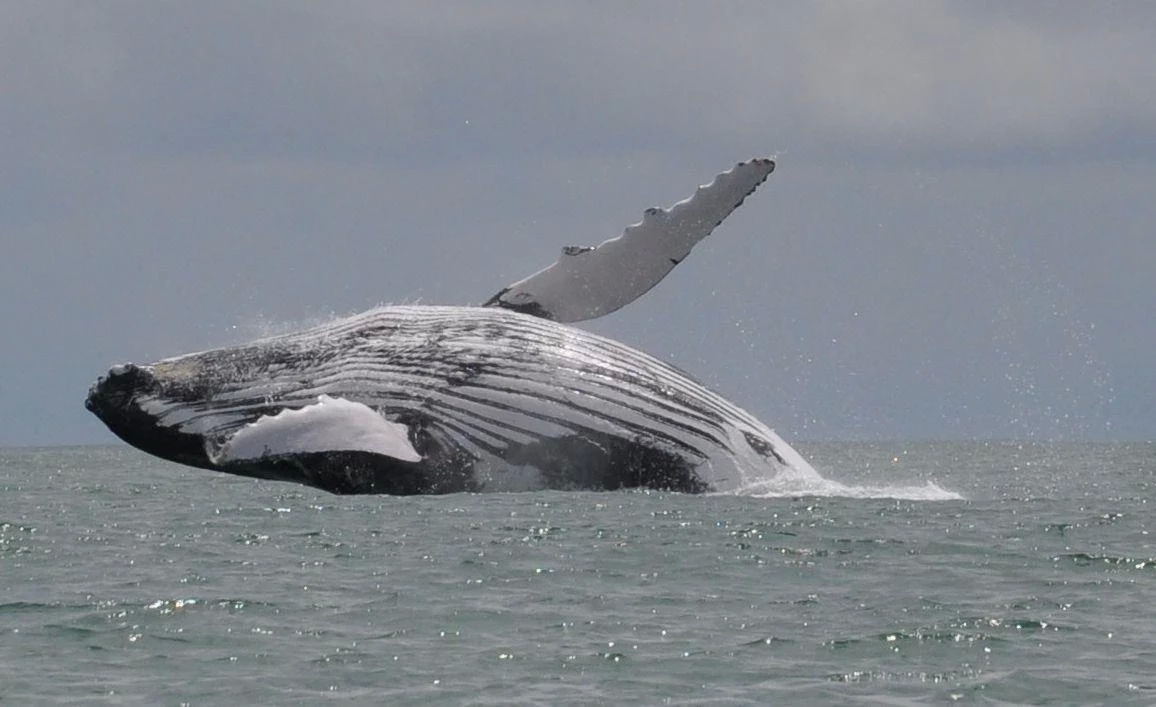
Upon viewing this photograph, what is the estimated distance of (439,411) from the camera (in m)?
15.1

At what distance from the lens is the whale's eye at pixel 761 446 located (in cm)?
1639

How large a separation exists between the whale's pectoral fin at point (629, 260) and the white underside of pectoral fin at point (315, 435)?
323cm

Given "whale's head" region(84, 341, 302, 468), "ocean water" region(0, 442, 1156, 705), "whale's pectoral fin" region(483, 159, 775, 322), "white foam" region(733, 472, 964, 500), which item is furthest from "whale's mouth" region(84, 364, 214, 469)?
"white foam" region(733, 472, 964, 500)

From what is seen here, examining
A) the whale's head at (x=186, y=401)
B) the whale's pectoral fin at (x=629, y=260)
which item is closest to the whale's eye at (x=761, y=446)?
the whale's pectoral fin at (x=629, y=260)

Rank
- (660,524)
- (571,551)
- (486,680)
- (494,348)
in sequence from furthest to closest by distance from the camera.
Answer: (494,348)
(660,524)
(571,551)
(486,680)

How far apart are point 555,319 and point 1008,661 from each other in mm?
8317

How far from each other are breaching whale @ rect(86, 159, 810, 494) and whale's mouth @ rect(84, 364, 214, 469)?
0.04 feet

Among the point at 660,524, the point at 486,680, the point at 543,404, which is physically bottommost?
the point at 486,680

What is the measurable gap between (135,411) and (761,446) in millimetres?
5751

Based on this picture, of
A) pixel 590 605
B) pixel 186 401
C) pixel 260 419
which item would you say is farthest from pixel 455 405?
pixel 590 605

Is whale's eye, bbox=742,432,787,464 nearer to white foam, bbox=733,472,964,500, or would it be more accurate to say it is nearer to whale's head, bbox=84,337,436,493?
white foam, bbox=733,472,964,500

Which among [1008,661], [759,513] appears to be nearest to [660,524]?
[759,513]

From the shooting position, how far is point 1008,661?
9.63 m

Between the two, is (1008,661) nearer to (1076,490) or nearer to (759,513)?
(759,513)
